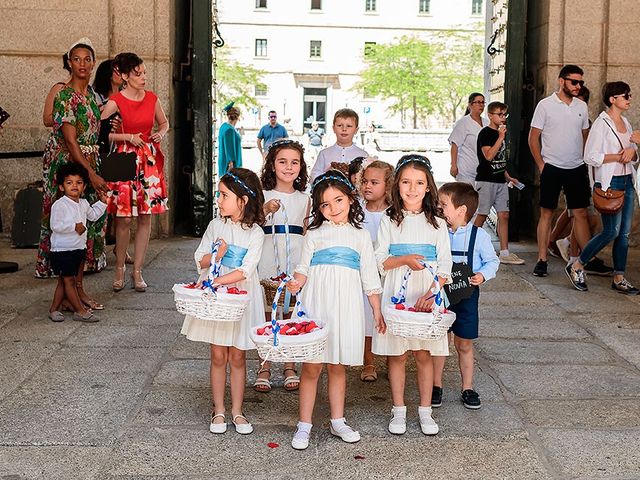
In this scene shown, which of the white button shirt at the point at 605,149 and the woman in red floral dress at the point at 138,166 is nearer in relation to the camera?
the woman in red floral dress at the point at 138,166

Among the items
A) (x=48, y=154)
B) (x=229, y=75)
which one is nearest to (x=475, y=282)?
(x=48, y=154)

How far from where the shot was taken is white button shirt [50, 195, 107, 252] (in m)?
7.07

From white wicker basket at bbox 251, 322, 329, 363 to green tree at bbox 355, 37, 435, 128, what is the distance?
194 feet

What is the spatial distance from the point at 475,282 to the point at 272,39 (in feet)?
210

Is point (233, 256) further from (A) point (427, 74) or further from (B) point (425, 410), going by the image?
(A) point (427, 74)

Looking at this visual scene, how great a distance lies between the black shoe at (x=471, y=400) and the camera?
17.4 ft

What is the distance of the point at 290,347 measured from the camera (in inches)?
171

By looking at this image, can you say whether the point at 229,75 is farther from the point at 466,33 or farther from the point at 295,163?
the point at 295,163

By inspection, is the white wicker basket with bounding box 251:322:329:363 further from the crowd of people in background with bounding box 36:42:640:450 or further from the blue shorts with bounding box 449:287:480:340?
the blue shorts with bounding box 449:287:480:340

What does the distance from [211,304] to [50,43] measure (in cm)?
738

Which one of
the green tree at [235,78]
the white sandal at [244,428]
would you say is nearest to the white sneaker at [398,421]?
the white sandal at [244,428]

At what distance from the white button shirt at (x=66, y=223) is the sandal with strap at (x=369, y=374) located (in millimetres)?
2446

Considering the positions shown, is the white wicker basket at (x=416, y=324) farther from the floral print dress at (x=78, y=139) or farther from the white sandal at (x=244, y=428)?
the floral print dress at (x=78, y=139)

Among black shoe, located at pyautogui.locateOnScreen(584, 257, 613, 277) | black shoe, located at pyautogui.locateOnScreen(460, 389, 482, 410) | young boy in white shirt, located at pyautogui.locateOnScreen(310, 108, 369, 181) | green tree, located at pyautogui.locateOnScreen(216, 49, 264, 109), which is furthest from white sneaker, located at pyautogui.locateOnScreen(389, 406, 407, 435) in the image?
green tree, located at pyautogui.locateOnScreen(216, 49, 264, 109)
